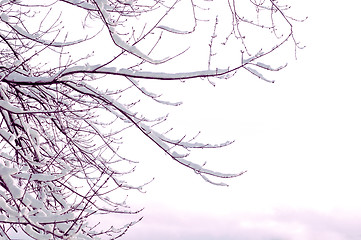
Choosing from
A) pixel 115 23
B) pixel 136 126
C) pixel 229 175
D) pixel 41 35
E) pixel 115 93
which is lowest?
pixel 229 175

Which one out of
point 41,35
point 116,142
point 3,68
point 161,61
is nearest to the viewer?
point 161,61

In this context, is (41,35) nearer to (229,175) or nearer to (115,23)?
(115,23)

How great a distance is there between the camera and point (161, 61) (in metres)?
4.09

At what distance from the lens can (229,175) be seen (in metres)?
4.64

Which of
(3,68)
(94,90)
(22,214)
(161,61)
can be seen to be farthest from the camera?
(3,68)

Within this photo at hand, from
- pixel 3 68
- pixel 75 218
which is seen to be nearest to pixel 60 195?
pixel 3 68

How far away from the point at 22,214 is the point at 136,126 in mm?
1270

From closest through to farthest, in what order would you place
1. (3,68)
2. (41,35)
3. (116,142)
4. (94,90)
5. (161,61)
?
1. (161,61)
2. (94,90)
3. (3,68)
4. (41,35)
5. (116,142)

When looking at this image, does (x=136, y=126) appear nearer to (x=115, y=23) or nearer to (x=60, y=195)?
(x=115, y=23)

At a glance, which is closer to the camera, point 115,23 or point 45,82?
point 45,82

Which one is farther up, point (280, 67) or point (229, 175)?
point (280, 67)

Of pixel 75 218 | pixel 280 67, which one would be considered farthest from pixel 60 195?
pixel 280 67

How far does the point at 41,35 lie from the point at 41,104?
716 mm

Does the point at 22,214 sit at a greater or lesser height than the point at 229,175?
lesser
